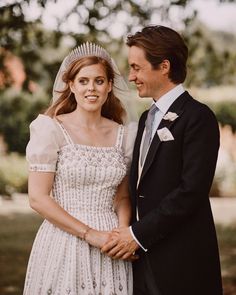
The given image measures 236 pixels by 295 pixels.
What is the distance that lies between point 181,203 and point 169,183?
12 cm

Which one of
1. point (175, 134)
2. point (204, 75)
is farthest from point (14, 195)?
point (175, 134)

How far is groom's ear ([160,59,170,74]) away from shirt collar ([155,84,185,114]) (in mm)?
98

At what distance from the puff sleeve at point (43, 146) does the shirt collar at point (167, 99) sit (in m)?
0.50

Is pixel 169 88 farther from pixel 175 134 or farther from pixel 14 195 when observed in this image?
pixel 14 195

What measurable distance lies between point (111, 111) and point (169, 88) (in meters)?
0.40

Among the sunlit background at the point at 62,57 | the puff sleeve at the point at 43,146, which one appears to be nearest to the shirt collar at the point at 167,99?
the puff sleeve at the point at 43,146

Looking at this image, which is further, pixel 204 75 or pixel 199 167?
pixel 204 75

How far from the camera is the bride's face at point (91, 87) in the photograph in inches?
124

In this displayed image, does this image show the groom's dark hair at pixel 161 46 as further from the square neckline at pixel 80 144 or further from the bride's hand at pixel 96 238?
the bride's hand at pixel 96 238

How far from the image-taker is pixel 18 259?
7.02m

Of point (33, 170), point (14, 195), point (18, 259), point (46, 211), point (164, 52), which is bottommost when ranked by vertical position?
point (18, 259)

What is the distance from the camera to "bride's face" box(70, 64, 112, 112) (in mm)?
3152

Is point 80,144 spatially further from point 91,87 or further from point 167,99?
point 167,99

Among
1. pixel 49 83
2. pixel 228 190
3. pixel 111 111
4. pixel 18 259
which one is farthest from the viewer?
pixel 228 190
